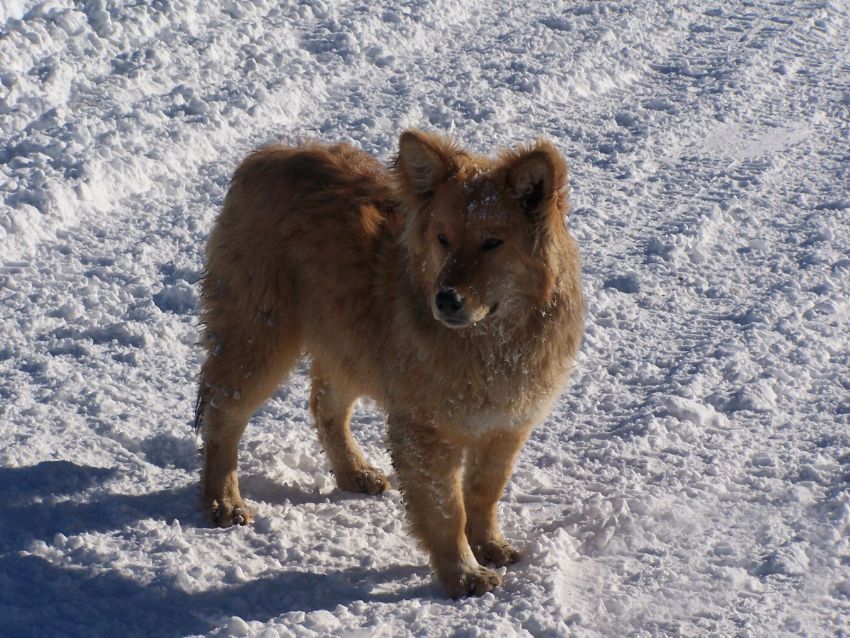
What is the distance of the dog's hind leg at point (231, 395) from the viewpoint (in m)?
5.34

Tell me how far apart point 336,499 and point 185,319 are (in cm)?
199

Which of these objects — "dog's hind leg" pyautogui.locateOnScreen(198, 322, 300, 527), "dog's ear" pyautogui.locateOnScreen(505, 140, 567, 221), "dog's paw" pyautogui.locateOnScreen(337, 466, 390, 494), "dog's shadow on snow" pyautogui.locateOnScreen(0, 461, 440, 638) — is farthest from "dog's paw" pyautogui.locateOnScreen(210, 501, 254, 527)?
"dog's ear" pyautogui.locateOnScreen(505, 140, 567, 221)

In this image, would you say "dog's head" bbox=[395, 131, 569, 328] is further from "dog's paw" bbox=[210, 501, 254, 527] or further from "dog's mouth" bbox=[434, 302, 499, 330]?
"dog's paw" bbox=[210, 501, 254, 527]

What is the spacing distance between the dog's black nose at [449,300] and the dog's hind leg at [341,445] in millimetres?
1687

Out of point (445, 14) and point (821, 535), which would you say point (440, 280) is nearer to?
point (821, 535)

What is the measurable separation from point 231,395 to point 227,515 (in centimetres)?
67

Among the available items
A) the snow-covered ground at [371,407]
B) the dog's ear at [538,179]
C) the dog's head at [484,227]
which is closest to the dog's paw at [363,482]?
the snow-covered ground at [371,407]

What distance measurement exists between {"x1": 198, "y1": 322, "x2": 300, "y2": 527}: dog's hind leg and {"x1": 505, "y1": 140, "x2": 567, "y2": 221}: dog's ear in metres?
1.65

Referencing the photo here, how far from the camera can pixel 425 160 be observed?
4590mm

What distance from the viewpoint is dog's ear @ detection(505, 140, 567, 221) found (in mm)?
4273

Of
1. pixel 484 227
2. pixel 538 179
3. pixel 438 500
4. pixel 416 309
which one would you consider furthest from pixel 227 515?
pixel 538 179

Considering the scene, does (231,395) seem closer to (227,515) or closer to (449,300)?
(227,515)

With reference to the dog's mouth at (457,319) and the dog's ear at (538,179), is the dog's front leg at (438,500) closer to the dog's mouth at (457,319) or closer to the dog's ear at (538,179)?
the dog's mouth at (457,319)

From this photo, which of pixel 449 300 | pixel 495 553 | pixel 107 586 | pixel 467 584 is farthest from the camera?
pixel 495 553
